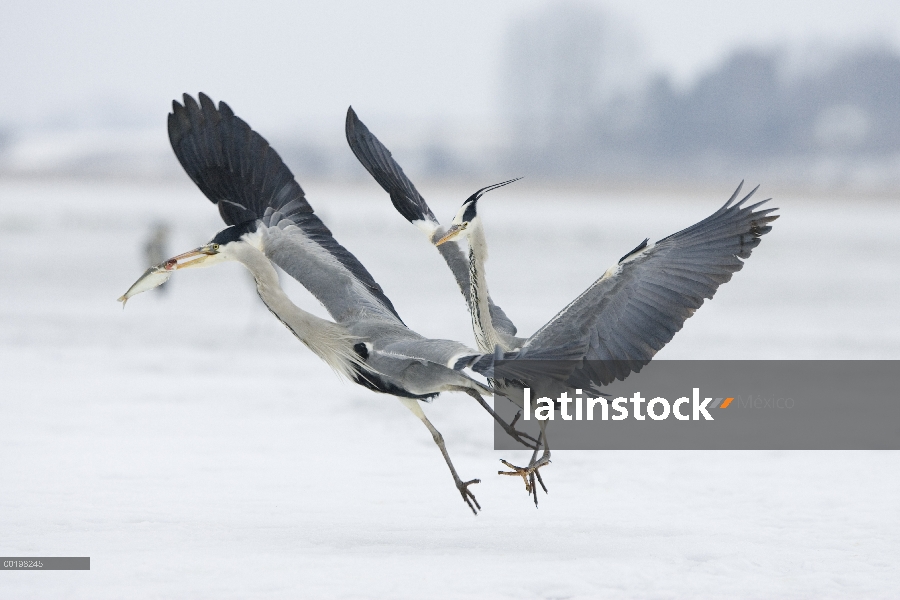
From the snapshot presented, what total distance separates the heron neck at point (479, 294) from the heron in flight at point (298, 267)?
394 millimetres

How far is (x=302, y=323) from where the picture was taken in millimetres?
5473

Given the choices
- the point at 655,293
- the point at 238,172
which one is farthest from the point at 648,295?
the point at 238,172

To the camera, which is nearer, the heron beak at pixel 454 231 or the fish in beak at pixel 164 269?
the fish in beak at pixel 164 269

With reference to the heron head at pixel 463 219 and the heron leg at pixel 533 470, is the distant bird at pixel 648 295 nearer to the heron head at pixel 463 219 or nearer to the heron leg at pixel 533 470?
the heron leg at pixel 533 470

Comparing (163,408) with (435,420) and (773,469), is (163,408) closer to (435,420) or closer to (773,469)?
(435,420)

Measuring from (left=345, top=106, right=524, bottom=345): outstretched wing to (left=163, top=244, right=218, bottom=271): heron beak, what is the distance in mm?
1288

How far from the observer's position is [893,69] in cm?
8856

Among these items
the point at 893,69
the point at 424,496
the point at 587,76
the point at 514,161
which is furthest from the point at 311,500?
the point at 893,69

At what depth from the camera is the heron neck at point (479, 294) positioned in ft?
19.5

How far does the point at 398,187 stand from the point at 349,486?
1.56 meters

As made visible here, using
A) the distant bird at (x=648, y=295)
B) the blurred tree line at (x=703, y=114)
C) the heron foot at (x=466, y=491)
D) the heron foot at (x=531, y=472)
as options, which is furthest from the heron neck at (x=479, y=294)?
the blurred tree line at (x=703, y=114)

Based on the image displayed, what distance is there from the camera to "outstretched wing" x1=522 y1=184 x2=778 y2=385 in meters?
5.32

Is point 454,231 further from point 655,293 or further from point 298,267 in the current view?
point 655,293

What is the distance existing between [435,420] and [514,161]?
224 ft
